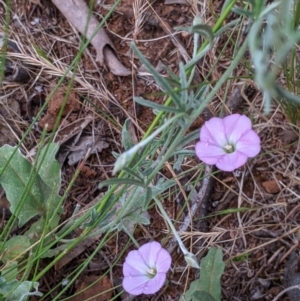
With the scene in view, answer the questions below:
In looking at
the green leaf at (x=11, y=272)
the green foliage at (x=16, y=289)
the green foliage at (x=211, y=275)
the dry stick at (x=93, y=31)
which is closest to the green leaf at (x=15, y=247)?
the green leaf at (x=11, y=272)

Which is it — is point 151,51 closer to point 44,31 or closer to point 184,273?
point 44,31

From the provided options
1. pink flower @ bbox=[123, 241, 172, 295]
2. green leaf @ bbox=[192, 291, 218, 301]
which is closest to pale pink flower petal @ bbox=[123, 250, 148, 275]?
pink flower @ bbox=[123, 241, 172, 295]

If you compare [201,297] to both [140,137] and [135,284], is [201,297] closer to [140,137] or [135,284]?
[135,284]

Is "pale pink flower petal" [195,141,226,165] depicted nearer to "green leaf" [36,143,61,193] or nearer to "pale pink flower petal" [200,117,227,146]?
"pale pink flower petal" [200,117,227,146]

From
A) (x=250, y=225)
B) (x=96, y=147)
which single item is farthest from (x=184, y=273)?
(x=96, y=147)

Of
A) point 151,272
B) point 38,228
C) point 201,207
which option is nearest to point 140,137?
point 201,207

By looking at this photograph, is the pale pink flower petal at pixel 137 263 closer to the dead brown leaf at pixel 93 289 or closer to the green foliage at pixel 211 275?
the green foliage at pixel 211 275
